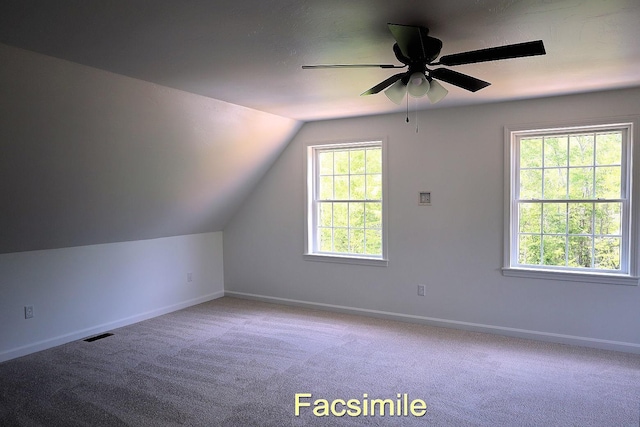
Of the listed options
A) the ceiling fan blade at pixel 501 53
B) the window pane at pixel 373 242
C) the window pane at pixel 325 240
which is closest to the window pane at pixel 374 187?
the window pane at pixel 373 242

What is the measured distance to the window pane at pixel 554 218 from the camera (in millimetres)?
4230

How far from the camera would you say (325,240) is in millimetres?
5602

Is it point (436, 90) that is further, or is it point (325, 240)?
point (325, 240)

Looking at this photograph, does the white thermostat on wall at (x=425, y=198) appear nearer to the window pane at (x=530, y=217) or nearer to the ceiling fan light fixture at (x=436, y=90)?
the window pane at (x=530, y=217)

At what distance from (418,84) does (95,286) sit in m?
3.88

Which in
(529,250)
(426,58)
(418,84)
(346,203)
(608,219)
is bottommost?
(529,250)

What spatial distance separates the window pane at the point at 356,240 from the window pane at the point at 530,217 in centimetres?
176

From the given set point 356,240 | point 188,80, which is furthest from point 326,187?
point 188,80

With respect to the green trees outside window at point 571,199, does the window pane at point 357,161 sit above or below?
above

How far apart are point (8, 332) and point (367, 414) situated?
3241 mm

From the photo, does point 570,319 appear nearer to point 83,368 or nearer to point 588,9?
point 588,9

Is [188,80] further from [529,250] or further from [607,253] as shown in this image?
[607,253]

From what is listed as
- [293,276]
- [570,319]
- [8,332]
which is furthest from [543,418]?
[8,332]

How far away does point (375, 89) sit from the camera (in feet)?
9.46
